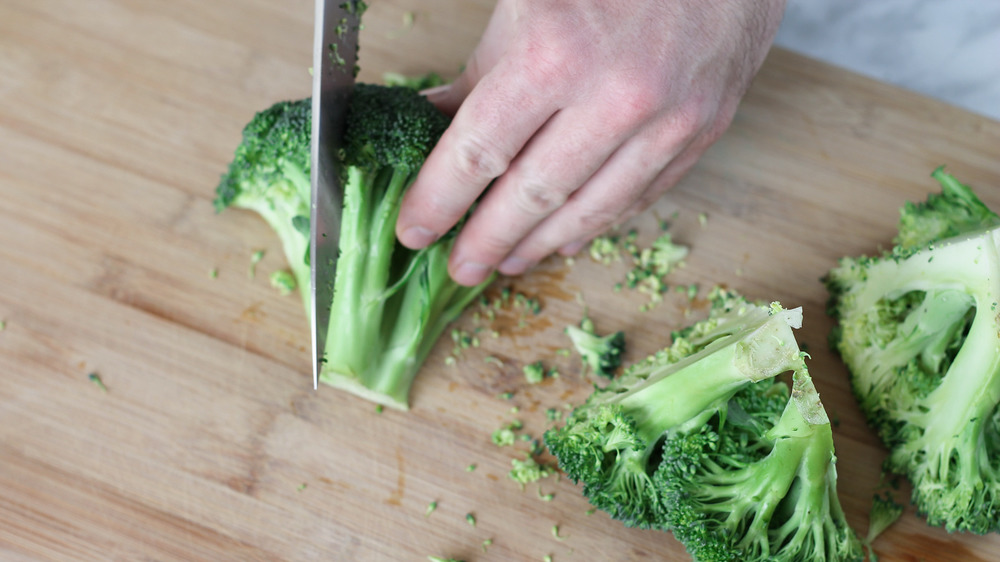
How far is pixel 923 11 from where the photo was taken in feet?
6.32

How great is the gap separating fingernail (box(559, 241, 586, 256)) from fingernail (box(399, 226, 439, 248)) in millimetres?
379

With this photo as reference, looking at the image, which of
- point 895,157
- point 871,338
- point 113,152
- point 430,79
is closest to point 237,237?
point 113,152

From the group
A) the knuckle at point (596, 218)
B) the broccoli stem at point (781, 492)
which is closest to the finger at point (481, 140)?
the knuckle at point (596, 218)

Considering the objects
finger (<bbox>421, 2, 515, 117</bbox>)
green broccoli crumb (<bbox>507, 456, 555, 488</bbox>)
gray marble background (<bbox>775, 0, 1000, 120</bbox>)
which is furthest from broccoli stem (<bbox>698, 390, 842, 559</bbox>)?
gray marble background (<bbox>775, 0, 1000, 120</bbox>)

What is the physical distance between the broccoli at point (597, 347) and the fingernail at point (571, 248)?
0.18 m

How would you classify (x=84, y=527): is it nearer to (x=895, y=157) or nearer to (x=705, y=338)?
(x=705, y=338)

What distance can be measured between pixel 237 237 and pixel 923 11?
6.29 feet

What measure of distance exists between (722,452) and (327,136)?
1099mm

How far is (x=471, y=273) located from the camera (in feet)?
6.01

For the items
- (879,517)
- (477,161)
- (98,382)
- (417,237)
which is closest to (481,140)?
(477,161)

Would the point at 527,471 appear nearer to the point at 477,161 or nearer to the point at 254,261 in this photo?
the point at 477,161

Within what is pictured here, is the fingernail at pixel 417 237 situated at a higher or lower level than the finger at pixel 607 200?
lower

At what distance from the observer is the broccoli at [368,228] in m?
1.67

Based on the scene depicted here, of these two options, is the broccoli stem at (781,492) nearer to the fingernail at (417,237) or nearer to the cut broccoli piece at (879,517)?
the cut broccoli piece at (879,517)
